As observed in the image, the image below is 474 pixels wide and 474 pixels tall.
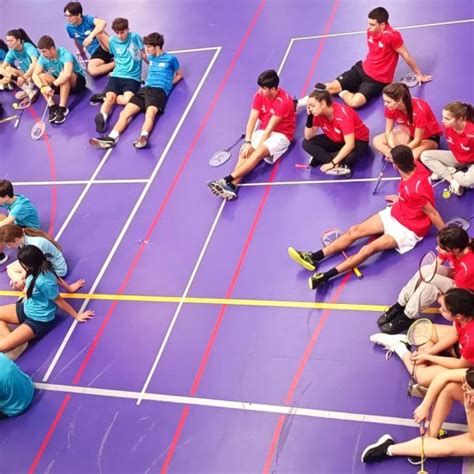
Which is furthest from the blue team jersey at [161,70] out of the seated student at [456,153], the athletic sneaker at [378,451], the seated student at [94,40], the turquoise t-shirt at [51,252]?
the athletic sneaker at [378,451]

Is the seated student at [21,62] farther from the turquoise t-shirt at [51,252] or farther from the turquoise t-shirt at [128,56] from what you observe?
the turquoise t-shirt at [51,252]

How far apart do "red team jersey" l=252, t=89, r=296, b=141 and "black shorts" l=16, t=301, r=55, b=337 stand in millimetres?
4157

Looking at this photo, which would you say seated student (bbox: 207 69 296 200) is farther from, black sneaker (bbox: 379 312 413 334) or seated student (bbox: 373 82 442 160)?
black sneaker (bbox: 379 312 413 334)

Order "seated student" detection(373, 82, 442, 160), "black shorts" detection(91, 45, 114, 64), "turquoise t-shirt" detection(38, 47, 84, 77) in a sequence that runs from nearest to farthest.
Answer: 1. "seated student" detection(373, 82, 442, 160)
2. "turquoise t-shirt" detection(38, 47, 84, 77)
3. "black shorts" detection(91, 45, 114, 64)

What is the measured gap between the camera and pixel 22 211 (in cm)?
863

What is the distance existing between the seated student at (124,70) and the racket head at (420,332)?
6.64 metres

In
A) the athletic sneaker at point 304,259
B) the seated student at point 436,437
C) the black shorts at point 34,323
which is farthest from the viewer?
the black shorts at point 34,323

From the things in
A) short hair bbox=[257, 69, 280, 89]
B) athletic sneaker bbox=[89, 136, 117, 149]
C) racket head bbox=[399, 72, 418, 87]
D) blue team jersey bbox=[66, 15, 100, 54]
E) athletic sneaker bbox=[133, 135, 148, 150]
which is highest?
blue team jersey bbox=[66, 15, 100, 54]

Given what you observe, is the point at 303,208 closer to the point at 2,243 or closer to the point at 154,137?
the point at 154,137

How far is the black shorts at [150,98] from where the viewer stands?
1035cm

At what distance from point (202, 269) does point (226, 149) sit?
235cm

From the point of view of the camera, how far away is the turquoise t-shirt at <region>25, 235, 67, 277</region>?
311 inches

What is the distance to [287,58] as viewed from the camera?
34.9 feet

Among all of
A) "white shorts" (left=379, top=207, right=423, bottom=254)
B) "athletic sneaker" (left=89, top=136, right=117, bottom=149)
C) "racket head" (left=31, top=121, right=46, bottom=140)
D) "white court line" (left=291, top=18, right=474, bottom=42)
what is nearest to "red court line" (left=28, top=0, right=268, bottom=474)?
"white court line" (left=291, top=18, right=474, bottom=42)
